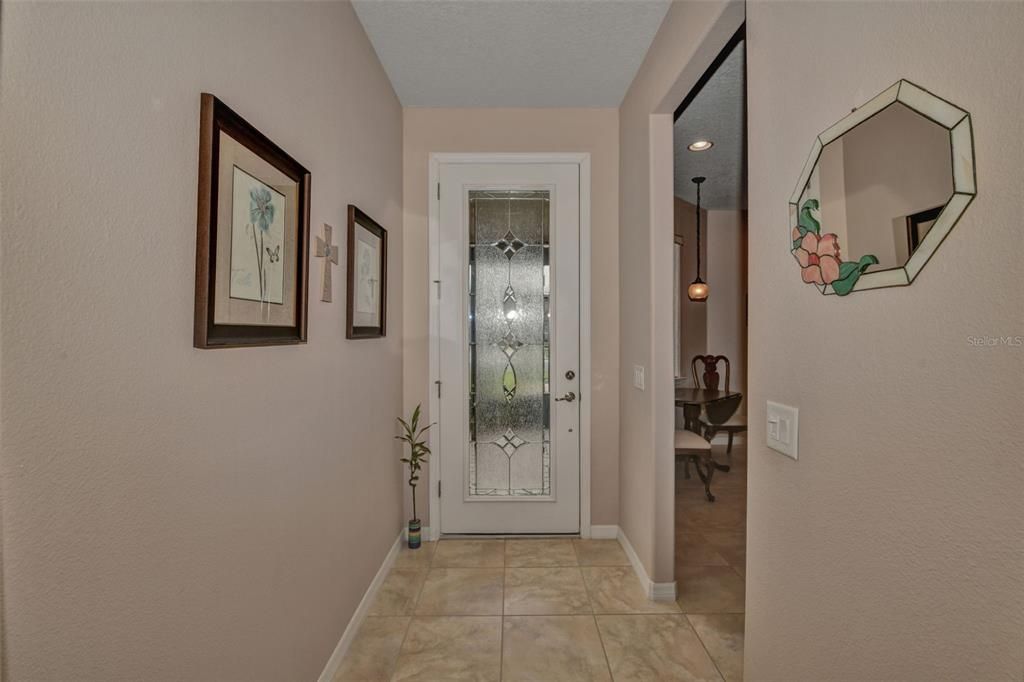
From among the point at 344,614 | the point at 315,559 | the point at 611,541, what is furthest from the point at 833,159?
the point at 611,541

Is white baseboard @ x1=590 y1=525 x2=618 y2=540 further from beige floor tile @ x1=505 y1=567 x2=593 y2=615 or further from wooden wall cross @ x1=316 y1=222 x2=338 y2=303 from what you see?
wooden wall cross @ x1=316 y1=222 x2=338 y2=303

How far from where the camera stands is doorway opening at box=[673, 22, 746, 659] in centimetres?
250

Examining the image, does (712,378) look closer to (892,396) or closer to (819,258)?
(819,258)

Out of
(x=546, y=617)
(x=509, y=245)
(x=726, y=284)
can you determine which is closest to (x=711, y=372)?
(x=726, y=284)

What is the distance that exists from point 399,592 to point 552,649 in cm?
84

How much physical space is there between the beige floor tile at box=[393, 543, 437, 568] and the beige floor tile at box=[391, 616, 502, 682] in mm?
512

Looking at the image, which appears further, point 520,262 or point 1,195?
point 520,262

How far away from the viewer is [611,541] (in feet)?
9.80

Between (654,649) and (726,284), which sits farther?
(726,284)

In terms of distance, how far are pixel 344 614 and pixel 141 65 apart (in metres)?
1.94

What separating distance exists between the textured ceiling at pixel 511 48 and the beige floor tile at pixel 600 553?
2.69 meters

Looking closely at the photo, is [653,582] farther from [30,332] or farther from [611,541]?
[30,332]

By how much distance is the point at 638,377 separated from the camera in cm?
254

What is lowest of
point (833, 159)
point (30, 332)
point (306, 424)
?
point (306, 424)
